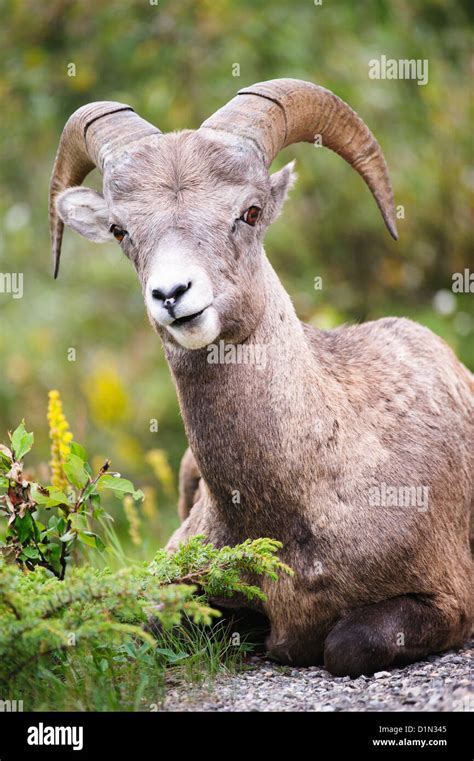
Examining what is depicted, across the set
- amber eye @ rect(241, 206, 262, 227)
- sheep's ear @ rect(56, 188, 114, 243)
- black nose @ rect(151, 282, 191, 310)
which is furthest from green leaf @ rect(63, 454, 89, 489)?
amber eye @ rect(241, 206, 262, 227)

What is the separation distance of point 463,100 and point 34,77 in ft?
18.8

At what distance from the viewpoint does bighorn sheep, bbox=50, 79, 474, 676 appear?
6.30 m

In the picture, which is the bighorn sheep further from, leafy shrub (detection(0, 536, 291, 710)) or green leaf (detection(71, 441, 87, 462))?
green leaf (detection(71, 441, 87, 462))

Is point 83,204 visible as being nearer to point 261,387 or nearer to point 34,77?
point 261,387

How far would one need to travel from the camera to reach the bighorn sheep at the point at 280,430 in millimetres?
6301

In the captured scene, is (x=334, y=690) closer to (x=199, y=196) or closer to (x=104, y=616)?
(x=104, y=616)

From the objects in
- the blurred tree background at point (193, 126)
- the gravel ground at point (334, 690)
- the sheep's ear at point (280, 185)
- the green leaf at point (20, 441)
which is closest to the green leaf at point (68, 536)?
the green leaf at point (20, 441)

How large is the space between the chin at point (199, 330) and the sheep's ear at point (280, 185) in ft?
4.13

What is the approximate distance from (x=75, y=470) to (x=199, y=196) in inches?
65.4

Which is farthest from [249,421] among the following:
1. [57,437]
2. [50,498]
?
[57,437]

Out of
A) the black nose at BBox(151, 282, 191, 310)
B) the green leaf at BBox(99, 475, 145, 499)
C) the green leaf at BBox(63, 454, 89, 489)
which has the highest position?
the black nose at BBox(151, 282, 191, 310)

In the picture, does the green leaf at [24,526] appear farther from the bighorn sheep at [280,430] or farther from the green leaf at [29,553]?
the bighorn sheep at [280,430]

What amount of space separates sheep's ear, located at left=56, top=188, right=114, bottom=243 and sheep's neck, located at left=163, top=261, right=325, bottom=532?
3.85 ft

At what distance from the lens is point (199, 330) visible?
5.90 m
